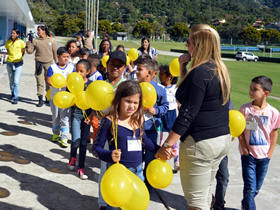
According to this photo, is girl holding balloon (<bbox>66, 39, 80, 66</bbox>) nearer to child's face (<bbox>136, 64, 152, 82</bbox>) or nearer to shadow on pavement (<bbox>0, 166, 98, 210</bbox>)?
shadow on pavement (<bbox>0, 166, 98, 210</bbox>)

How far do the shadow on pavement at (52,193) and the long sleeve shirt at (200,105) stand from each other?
5.99 ft

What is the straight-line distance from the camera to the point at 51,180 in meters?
4.40

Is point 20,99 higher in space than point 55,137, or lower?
higher

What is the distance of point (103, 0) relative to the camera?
187 m

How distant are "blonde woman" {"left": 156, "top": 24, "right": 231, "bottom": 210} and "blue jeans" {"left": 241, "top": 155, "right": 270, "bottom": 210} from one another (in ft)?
3.25

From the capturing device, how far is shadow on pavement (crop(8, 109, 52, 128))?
7274 mm

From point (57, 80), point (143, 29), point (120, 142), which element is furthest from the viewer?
point (143, 29)

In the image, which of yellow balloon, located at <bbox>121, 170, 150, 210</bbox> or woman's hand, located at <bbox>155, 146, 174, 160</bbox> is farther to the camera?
woman's hand, located at <bbox>155, 146, 174, 160</bbox>

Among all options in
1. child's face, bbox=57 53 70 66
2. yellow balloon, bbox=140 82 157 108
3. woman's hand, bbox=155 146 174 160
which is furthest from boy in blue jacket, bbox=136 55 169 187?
child's face, bbox=57 53 70 66

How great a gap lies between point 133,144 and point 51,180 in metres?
2.00

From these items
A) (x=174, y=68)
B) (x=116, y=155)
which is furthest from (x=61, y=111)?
(x=116, y=155)

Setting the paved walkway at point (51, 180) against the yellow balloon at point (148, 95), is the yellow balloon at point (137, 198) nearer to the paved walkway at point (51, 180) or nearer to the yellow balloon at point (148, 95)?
the yellow balloon at point (148, 95)

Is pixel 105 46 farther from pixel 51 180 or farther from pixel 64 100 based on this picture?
pixel 51 180

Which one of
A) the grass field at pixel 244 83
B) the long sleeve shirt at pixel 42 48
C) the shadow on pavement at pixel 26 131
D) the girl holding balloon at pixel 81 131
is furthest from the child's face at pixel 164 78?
the long sleeve shirt at pixel 42 48
